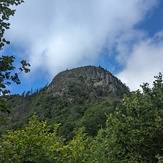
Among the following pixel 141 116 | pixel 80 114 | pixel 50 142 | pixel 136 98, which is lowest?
pixel 50 142

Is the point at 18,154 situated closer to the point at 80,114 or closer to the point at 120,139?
the point at 120,139

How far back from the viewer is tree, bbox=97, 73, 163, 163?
18.4 m

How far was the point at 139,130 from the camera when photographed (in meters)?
18.3

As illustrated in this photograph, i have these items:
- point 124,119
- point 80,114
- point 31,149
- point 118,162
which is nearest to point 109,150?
point 118,162

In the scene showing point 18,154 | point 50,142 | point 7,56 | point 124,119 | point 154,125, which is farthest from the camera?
point 124,119

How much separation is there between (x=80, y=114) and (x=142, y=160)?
145573 millimetres

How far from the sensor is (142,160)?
18.5 m

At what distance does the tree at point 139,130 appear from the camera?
18406 millimetres

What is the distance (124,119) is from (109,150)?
2676 mm

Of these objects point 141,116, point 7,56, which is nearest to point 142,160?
point 141,116

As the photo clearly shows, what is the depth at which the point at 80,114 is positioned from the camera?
16325cm

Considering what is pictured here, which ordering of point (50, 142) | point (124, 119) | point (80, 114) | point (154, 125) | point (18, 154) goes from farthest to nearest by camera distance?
point (80, 114), point (124, 119), point (154, 125), point (50, 142), point (18, 154)

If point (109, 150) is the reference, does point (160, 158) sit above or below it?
below

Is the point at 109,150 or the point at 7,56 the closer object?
the point at 7,56
